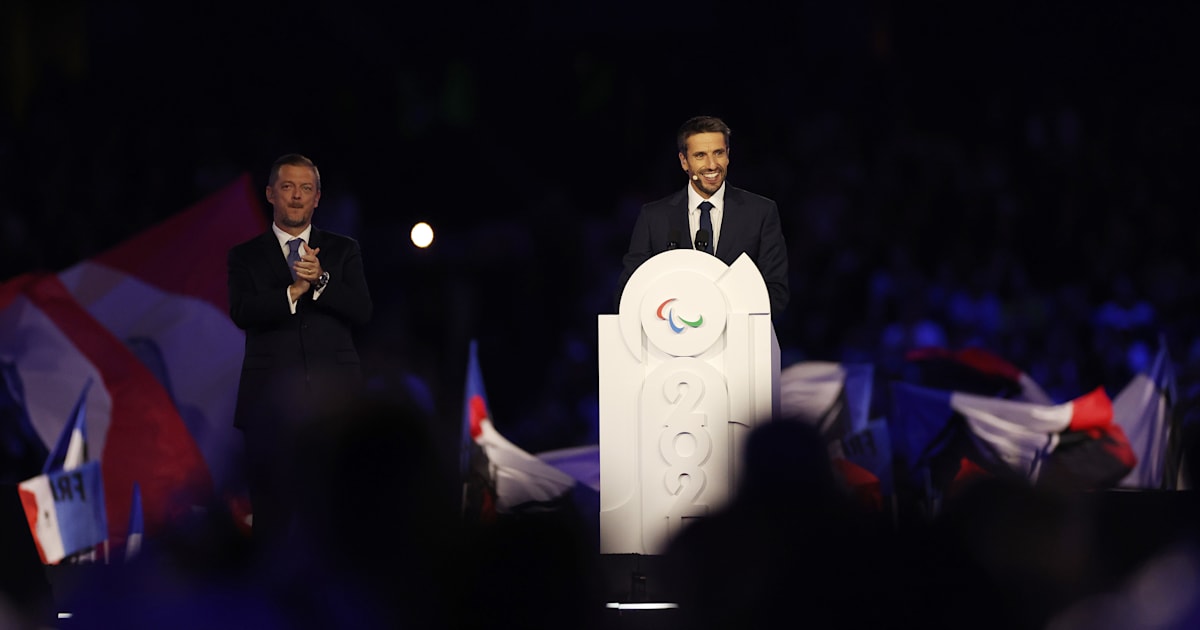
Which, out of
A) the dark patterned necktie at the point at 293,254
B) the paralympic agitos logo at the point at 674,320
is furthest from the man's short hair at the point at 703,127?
the dark patterned necktie at the point at 293,254

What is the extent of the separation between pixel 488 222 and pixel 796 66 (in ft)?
9.37

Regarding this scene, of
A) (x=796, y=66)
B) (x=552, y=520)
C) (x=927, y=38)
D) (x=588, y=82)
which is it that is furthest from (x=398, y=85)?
(x=552, y=520)

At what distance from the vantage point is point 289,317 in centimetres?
473

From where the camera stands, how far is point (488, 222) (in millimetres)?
10391

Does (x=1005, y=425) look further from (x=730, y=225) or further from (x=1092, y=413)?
(x=730, y=225)

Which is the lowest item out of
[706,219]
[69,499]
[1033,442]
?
[69,499]

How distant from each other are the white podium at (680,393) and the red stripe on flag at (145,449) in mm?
2365

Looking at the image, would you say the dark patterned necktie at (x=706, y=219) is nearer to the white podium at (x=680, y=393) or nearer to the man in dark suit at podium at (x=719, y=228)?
the man in dark suit at podium at (x=719, y=228)

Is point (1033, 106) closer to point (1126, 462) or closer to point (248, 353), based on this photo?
point (1126, 462)

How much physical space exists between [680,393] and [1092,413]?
274cm

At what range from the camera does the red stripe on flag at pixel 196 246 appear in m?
7.46

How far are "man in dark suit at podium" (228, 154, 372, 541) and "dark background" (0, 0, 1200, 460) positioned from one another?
310 cm

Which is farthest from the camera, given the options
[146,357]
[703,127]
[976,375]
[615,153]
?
[615,153]

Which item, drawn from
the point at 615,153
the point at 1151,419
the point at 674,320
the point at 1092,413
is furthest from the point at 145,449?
the point at 615,153
